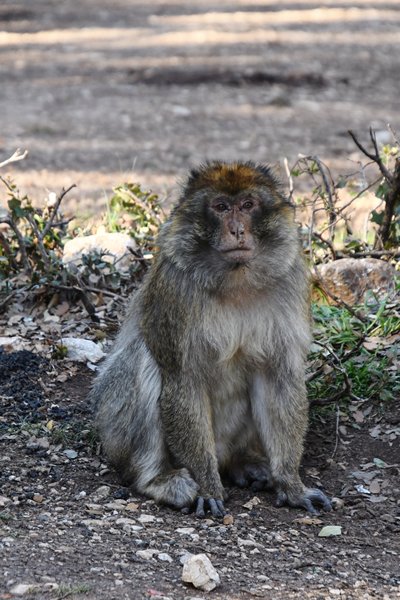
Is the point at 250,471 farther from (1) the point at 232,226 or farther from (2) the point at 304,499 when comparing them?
(1) the point at 232,226

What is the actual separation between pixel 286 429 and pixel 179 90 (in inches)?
416

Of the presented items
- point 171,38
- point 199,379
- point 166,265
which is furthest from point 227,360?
point 171,38

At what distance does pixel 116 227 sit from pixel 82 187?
2950 millimetres

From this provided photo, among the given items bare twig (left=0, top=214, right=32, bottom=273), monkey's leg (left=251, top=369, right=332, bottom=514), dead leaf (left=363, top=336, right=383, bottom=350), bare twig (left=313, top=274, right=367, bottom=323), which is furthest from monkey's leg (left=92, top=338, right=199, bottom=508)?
bare twig (left=0, top=214, right=32, bottom=273)

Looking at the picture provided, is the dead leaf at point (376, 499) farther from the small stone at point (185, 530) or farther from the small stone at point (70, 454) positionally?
the small stone at point (70, 454)

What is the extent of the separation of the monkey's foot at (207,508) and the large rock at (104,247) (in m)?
2.57

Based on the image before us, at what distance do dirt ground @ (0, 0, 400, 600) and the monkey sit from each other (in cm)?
19

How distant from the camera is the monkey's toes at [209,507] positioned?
18.4ft

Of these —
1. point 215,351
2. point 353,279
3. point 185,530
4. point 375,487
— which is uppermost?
point 353,279

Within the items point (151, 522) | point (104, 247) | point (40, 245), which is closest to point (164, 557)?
point (151, 522)

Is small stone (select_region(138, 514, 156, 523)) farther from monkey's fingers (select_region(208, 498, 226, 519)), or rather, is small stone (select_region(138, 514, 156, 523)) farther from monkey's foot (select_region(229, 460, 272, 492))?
monkey's foot (select_region(229, 460, 272, 492))

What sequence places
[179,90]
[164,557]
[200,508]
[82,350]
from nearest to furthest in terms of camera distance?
[164,557]
[200,508]
[82,350]
[179,90]

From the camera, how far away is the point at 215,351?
5.65 m

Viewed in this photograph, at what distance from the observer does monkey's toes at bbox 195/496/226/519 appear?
18.4 ft
